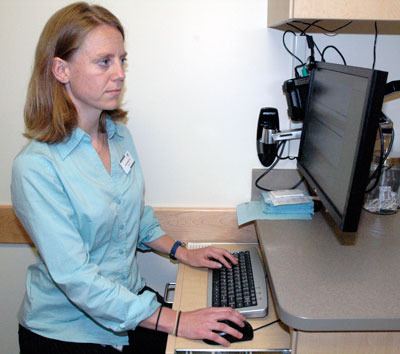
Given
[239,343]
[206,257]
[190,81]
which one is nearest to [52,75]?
[190,81]

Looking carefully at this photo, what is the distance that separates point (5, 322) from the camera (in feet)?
5.57

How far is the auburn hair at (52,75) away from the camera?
103 cm

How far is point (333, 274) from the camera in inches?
39.4

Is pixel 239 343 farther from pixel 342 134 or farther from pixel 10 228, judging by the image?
pixel 10 228

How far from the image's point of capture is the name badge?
4.05 feet

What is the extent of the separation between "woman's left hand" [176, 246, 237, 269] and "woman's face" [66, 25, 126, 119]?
555mm

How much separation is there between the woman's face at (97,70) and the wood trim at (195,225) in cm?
57

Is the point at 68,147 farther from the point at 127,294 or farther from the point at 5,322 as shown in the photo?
the point at 5,322

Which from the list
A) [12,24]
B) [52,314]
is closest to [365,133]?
[52,314]

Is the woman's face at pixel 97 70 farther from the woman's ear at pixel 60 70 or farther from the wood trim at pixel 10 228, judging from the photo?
the wood trim at pixel 10 228

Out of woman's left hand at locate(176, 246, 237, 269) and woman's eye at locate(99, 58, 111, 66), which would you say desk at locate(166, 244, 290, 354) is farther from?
woman's eye at locate(99, 58, 111, 66)

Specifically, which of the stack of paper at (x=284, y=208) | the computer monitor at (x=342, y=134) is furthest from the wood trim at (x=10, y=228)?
the computer monitor at (x=342, y=134)

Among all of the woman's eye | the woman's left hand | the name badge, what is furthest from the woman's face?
the woman's left hand

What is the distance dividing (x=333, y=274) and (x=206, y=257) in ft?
1.48
